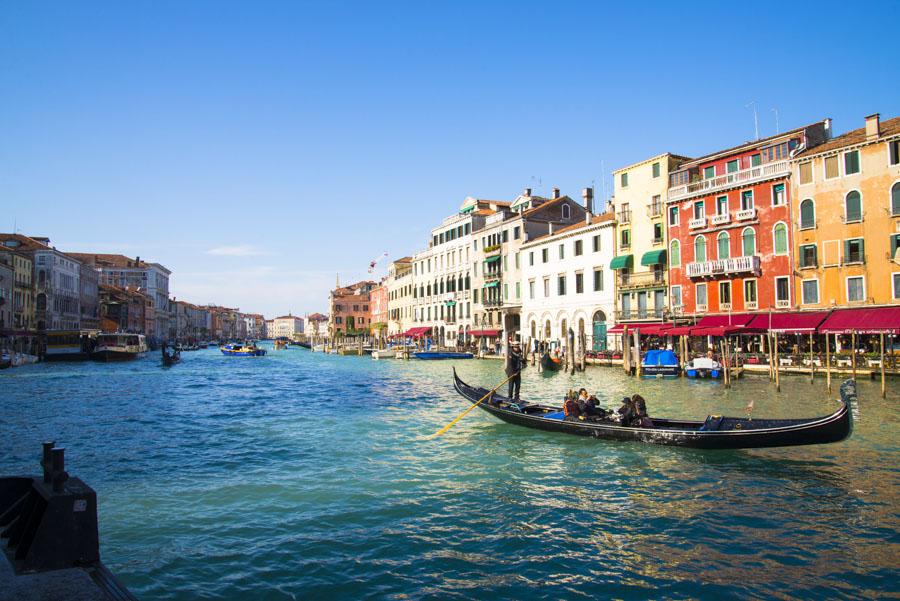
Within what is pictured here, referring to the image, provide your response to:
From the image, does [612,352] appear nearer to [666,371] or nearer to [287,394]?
[666,371]

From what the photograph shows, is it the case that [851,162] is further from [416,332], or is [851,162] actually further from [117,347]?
[117,347]

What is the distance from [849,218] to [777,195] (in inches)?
123

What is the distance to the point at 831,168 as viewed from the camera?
76.5ft

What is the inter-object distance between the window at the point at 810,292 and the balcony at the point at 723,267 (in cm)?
205

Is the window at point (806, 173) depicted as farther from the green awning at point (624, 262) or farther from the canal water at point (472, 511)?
the canal water at point (472, 511)

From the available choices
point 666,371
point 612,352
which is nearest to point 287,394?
point 666,371

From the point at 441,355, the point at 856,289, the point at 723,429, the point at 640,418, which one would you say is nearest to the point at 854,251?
the point at 856,289

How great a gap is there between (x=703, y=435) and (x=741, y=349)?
735 inches

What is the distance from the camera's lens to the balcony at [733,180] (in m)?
25.1

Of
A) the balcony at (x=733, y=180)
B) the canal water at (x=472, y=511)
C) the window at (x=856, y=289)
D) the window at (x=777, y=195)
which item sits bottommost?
the canal water at (x=472, y=511)

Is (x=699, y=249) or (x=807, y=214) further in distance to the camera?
(x=699, y=249)

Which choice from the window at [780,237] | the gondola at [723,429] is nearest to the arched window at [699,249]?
the window at [780,237]

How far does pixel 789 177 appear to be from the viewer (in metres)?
24.8

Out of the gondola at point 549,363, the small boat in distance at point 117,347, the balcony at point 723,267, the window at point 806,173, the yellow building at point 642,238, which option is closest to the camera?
the window at point 806,173
